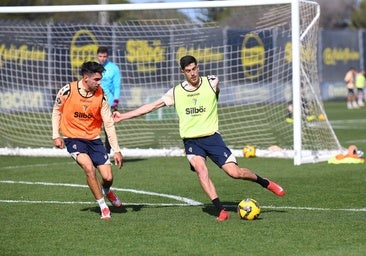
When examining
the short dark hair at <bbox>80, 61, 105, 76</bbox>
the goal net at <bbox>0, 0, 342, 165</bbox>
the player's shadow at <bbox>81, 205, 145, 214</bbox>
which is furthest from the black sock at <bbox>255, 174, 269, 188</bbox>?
the goal net at <bbox>0, 0, 342, 165</bbox>

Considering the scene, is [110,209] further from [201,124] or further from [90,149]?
[201,124]

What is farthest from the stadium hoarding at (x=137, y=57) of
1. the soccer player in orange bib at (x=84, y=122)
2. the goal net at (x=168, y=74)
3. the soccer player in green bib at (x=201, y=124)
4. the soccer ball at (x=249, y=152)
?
the soccer player in orange bib at (x=84, y=122)

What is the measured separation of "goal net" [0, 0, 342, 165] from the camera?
813 inches

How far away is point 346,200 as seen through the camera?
1302 cm

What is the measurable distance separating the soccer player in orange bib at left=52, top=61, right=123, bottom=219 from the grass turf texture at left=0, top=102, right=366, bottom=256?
0.71 m

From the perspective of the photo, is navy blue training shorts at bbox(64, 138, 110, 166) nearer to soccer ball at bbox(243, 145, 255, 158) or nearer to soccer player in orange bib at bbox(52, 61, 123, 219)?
soccer player in orange bib at bbox(52, 61, 123, 219)

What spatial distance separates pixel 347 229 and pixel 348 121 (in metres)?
23.0

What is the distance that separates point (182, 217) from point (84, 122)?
1.77 metres

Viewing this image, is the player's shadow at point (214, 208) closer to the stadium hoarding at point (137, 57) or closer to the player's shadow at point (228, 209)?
the player's shadow at point (228, 209)

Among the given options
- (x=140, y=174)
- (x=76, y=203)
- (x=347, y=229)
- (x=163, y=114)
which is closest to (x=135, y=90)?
(x=163, y=114)

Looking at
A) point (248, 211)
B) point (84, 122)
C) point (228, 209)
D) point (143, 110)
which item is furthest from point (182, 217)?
point (84, 122)

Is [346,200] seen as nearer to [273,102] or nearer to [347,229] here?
[347,229]

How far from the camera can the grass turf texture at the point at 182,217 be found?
375 inches

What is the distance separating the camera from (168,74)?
76.4 feet
